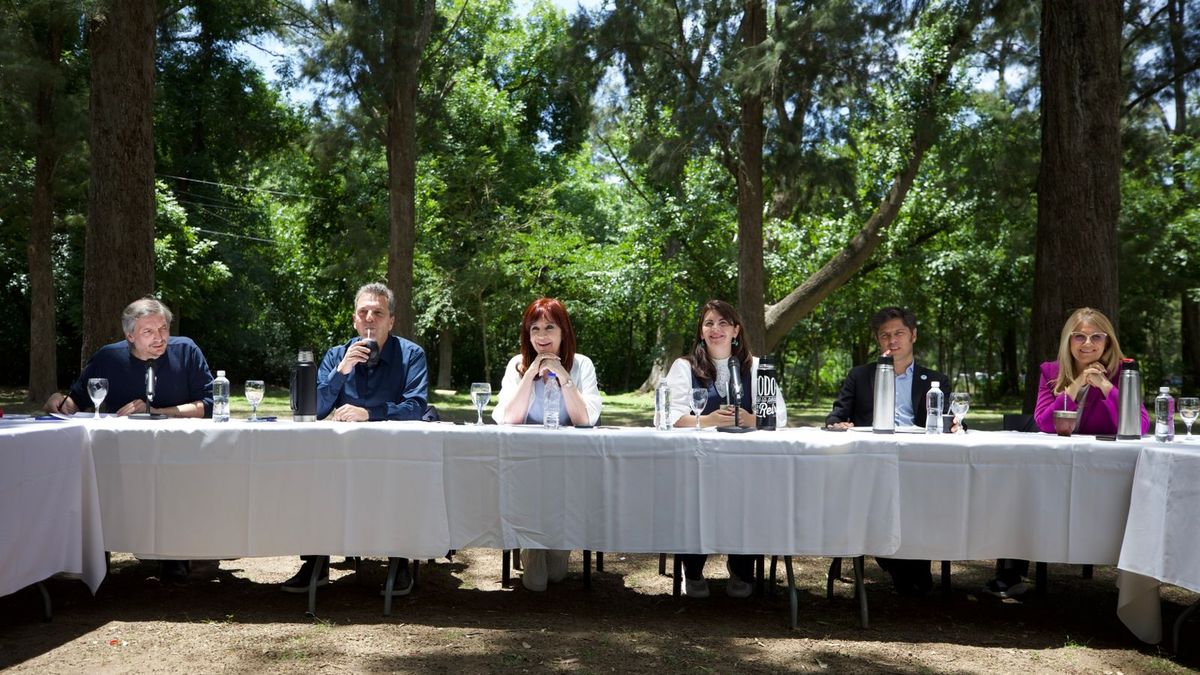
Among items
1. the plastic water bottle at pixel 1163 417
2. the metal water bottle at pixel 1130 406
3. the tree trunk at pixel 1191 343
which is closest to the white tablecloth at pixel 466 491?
the metal water bottle at pixel 1130 406

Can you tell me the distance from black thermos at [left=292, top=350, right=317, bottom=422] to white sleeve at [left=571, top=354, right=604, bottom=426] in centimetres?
123

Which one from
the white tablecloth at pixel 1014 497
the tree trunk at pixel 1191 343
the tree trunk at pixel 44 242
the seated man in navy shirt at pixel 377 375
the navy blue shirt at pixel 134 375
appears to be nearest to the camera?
the white tablecloth at pixel 1014 497

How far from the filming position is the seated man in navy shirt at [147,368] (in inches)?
187

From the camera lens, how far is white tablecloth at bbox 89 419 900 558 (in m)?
3.88

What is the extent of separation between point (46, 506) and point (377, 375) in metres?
1.56

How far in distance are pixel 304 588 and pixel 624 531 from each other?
159cm

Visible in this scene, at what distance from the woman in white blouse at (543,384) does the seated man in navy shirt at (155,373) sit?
1.66 metres

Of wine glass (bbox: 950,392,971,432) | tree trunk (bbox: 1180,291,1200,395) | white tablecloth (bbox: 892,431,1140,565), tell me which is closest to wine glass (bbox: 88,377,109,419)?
white tablecloth (bbox: 892,431,1140,565)

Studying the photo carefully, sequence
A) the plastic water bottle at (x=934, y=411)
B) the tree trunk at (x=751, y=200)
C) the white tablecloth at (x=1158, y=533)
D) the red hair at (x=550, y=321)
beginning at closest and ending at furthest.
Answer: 1. the white tablecloth at (x=1158, y=533)
2. the plastic water bottle at (x=934, y=411)
3. the red hair at (x=550, y=321)
4. the tree trunk at (x=751, y=200)

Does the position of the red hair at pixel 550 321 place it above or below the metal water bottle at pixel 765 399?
above

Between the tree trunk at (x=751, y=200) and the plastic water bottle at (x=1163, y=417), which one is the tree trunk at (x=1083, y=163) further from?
the tree trunk at (x=751, y=200)

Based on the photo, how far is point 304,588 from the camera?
4430mm

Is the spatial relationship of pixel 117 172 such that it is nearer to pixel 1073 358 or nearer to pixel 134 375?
pixel 134 375

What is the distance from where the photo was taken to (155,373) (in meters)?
4.83
